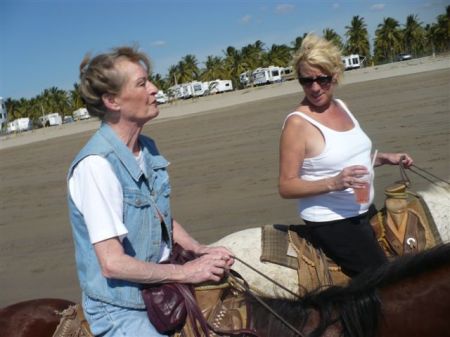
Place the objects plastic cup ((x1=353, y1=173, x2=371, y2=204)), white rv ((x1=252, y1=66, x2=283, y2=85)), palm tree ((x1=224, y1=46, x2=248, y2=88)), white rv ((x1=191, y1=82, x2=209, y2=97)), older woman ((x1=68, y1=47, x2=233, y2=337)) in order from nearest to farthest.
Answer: older woman ((x1=68, y1=47, x2=233, y2=337)), plastic cup ((x1=353, y1=173, x2=371, y2=204)), white rv ((x1=252, y1=66, x2=283, y2=85)), white rv ((x1=191, y1=82, x2=209, y2=97)), palm tree ((x1=224, y1=46, x2=248, y2=88))

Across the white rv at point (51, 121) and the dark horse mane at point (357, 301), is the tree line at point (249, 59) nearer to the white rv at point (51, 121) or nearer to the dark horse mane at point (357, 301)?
the white rv at point (51, 121)

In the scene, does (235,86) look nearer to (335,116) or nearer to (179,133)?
(179,133)

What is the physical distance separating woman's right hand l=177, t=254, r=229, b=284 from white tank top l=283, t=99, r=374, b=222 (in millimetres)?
1184

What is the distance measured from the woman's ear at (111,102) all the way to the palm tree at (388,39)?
84.4m

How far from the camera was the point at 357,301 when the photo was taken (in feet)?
7.13

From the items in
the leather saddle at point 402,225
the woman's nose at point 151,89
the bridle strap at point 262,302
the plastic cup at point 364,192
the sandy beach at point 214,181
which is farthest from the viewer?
the sandy beach at point 214,181

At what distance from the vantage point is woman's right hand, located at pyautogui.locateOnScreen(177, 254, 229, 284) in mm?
2230

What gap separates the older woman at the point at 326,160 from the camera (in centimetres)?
324

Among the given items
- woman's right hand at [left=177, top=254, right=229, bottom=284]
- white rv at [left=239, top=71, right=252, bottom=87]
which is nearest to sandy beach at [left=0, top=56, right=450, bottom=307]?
woman's right hand at [left=177, top=254, right=229, bottom=284]

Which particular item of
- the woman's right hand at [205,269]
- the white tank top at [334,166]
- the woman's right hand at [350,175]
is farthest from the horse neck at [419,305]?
the white tank top at [334,166]

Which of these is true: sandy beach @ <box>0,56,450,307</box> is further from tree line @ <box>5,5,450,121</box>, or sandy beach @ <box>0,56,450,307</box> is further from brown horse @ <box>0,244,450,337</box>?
tree line @ <box>5,5,450,121</box>

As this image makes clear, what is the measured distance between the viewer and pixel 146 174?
7.73ft

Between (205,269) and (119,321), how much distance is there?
412 mm

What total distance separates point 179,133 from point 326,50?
658 inches
